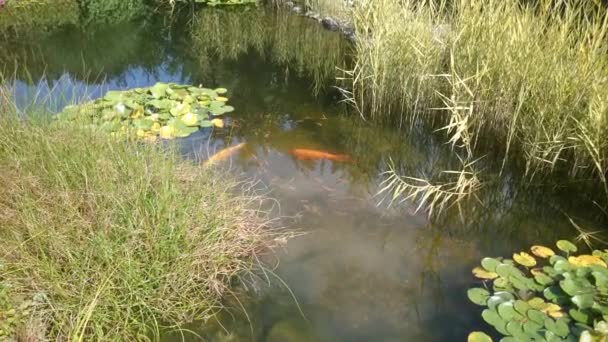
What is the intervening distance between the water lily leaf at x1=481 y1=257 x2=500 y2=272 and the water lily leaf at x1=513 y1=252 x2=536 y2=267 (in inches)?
4.4

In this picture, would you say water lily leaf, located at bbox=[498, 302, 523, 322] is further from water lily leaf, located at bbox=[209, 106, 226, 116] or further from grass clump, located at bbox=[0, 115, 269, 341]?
water lily leaf, located at bbox=[209, 106, 226, 116]

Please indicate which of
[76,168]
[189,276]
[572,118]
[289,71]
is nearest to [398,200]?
[572,118]

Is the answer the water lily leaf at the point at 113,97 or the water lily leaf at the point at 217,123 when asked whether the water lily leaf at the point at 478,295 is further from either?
the water lily leaf at the point at 113,97

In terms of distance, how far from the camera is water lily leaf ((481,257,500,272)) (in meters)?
2.73

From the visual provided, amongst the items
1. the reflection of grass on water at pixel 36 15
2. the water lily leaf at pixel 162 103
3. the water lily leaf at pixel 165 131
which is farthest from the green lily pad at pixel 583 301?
the reflection of grass on water at pixel 36 15

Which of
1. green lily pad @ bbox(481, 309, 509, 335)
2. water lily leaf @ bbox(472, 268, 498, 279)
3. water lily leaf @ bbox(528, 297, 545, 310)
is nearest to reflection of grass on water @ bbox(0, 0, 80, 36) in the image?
water lily leaf @ bbox(472, 268, 498, 279)

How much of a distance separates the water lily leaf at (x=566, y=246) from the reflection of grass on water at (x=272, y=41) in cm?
310

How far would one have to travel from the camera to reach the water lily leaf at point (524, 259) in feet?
9.03

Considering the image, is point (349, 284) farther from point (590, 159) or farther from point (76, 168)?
point (590, 159)

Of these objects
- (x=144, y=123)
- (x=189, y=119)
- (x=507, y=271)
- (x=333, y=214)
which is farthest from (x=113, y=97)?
(x=507, y=271)

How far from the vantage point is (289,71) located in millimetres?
5977

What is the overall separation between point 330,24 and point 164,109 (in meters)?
3.83

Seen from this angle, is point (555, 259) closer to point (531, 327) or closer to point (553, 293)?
point (553, 293)

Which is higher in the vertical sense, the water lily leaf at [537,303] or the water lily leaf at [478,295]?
the water lily leaf at [537,303]
